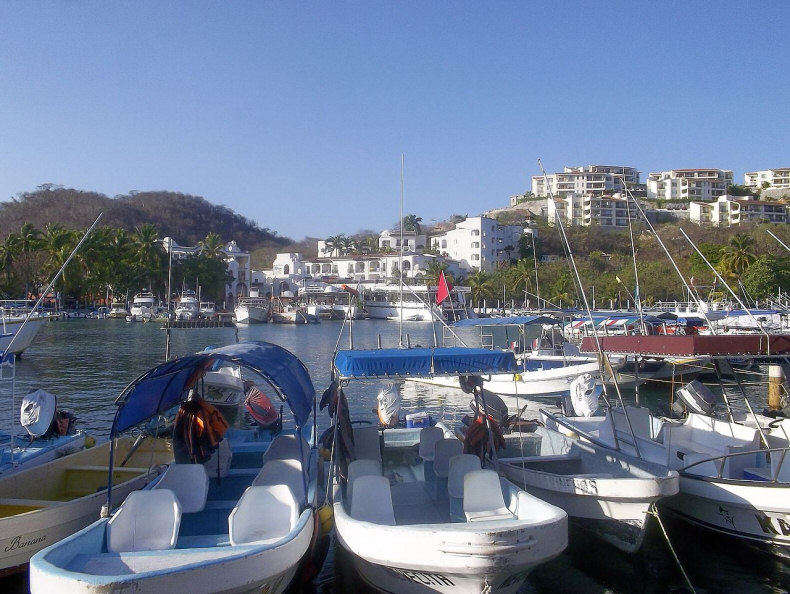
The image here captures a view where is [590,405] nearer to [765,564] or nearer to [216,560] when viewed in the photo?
[765,564]

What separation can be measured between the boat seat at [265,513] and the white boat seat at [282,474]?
3.49ft

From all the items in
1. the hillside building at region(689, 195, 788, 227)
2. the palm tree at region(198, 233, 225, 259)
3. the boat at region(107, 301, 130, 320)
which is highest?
the hillside building at region(689, 195, 788, 227)

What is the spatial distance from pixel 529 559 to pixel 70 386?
94.4ft

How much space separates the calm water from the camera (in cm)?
1023

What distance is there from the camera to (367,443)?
41.2 feet

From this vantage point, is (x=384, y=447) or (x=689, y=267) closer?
(x=384, y=447)

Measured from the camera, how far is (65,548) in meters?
7.51

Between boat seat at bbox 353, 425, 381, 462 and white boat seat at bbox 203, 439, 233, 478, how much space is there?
2.29 metres

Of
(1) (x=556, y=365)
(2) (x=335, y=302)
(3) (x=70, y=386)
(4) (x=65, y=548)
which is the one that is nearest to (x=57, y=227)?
(2) (x=335, y=302)

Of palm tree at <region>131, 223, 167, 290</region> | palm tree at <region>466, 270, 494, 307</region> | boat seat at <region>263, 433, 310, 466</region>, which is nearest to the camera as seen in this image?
boat seat at <region>263, 433, 310, 466</region>

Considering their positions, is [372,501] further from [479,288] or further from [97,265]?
[479,288]

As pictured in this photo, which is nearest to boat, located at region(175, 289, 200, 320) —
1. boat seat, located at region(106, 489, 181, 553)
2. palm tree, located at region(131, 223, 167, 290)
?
palm tree, located at region(131, 223, 167, 290)

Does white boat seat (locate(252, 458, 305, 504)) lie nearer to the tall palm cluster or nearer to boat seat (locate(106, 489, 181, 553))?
boat seat (locate(106, 489, 181, 553))

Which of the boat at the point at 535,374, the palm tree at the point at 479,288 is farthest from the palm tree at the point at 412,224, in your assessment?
the boat at the point at 535,374
